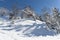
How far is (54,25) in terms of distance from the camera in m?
16.2

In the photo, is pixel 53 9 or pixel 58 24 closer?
pixel 58 24

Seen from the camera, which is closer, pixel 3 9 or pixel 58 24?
pixel 58 24

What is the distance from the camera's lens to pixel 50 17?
56.6 ft

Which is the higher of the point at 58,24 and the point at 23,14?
the point at 23,14

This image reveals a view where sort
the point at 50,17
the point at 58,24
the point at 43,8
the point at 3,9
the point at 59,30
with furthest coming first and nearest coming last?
1. the point at 3,9
2. the point at 43,8
3. the point at 50,17
4. the point at 58,24
5. the point at 59,30

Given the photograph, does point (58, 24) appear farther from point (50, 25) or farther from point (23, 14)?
point (23, 14)

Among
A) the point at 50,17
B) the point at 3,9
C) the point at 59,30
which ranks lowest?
the point at 59,30

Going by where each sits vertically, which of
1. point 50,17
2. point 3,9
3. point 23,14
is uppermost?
point 3,9

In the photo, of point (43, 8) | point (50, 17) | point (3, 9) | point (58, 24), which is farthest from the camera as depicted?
point (3, 9)

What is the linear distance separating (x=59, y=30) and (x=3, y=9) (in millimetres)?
15886

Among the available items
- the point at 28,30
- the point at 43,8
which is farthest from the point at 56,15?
the point at 43,8

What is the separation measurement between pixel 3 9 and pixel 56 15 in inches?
555

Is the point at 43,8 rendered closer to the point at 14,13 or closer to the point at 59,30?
the point at 14,13

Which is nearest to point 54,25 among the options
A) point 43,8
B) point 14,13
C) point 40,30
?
point 40,30
